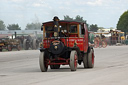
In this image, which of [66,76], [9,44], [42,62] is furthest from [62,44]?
[9,44]

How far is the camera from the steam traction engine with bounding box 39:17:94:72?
16156 millimetres

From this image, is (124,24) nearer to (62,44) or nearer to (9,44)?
(9,44)

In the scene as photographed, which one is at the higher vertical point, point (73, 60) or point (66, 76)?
point (73, 60)

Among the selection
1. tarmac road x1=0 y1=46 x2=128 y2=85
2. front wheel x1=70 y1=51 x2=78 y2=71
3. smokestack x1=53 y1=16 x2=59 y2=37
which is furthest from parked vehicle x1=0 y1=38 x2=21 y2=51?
front wheel x1=70 y1=51 x2=78 y2=71

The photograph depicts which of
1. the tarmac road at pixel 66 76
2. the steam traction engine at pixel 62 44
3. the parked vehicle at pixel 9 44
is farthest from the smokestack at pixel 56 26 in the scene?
the parked vehicle at pixel 9 44

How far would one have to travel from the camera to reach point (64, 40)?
16.4 meters

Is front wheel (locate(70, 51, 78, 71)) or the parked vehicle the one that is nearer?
front wheel (locate(70, 51, 78, 71))

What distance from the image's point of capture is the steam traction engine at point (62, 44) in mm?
16156

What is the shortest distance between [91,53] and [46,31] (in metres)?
2.42

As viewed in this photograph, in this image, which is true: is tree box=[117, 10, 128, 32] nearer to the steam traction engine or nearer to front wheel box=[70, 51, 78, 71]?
the steam traction engine

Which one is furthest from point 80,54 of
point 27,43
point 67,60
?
Answer: point 27,43

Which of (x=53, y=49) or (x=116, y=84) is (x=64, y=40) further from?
(x=116, y=84)

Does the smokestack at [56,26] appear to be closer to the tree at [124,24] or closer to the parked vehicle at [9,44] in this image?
the parked vehicle at [9,44]

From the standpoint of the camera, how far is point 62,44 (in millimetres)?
16172
